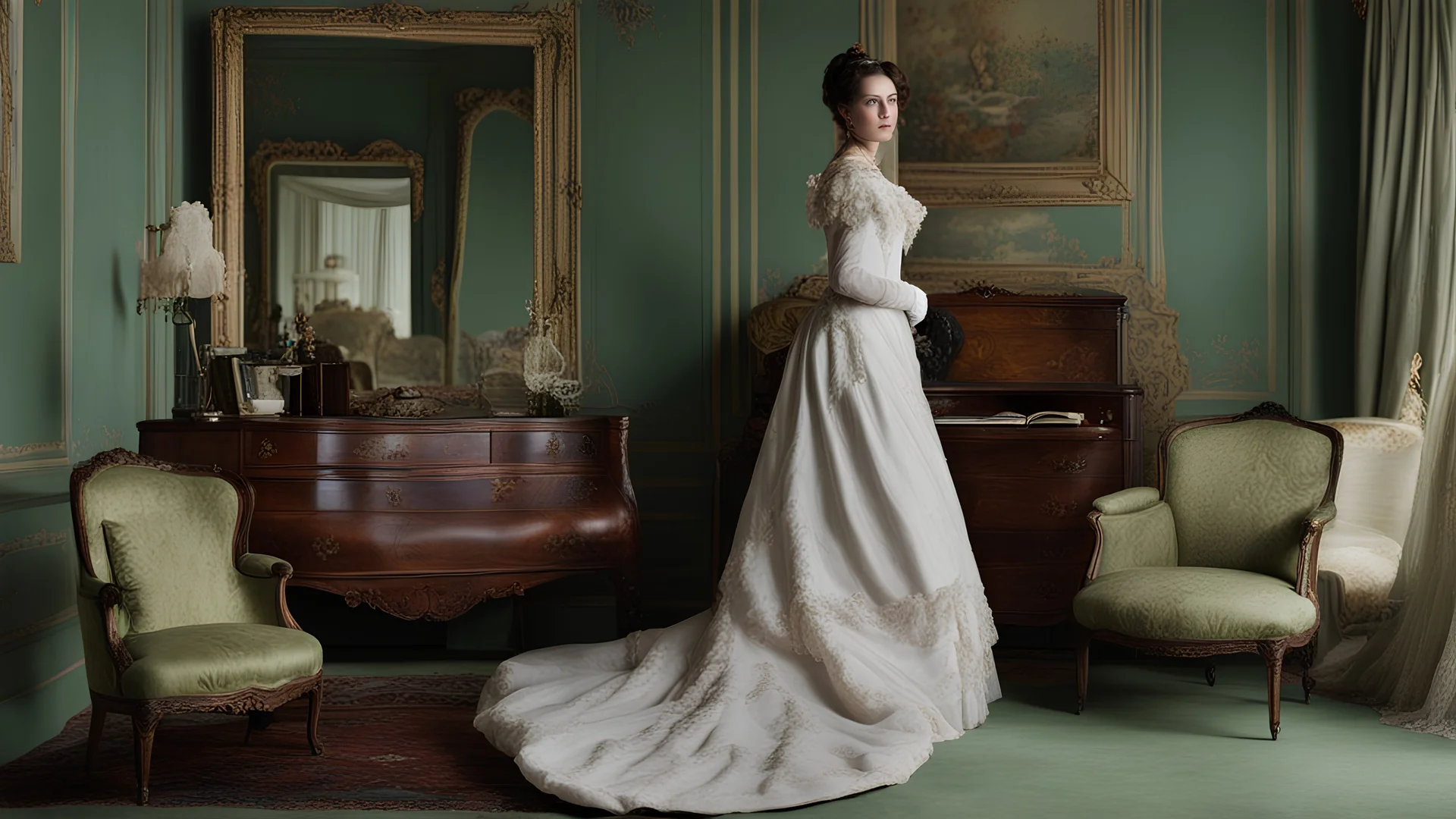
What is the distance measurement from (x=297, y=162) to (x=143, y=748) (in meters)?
3.03

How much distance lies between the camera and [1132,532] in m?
4.23

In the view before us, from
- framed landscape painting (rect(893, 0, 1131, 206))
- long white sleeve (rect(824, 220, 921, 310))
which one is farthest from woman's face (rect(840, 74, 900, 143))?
framed landscape painting (rect(893, 0, 1131, 206))

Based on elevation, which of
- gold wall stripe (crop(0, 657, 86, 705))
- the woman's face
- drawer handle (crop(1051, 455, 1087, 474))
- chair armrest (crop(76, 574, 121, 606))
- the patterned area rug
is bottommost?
the patterned area rug

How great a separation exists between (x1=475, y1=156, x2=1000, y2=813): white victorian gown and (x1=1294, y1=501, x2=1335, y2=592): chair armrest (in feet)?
3.45

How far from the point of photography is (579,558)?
4664 mm

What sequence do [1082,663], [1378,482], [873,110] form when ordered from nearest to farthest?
[873,110] < [1082,663] < [1378,482]

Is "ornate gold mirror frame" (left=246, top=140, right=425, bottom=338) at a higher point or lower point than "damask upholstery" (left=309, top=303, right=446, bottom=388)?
higher

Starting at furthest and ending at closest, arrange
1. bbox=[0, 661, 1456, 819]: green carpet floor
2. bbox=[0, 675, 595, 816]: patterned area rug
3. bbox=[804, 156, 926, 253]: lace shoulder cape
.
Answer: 1. bbox=[804, 156, 926, 253]: lace shoulder cape
2. bbox=[0, 675, 595, 816]: patterned area rug
3. bbox=[0, 661, 1456, 819]: green carpet floor

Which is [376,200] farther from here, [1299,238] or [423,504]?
[1299,238]

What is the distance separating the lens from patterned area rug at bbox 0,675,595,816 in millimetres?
3104

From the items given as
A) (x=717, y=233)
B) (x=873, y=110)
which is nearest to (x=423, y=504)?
(x=717, y=233)

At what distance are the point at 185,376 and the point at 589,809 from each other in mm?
3216

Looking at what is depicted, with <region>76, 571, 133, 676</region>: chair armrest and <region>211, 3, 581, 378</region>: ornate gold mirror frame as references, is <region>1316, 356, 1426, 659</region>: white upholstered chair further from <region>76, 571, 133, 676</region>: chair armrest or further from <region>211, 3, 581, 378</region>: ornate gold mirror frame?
<region>76, 571, 133, 676</region>: chair armrest

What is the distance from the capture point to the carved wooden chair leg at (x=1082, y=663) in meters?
3.99
